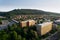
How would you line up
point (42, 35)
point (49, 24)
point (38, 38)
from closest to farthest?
point (38, 38), point (42, 35), point (49, 24)

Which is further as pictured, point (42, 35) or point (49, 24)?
point (49, 24)

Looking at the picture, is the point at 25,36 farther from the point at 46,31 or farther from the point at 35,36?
the point at 46,31

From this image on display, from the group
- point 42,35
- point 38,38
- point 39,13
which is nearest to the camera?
point 38,38

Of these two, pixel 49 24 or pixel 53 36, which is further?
pixel 49 24

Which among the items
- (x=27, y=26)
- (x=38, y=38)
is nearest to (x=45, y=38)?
(x=38, y=38)

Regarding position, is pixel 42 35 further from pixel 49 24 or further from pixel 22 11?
pixel 22 11

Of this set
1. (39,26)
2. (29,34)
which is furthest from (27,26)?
(29,34)

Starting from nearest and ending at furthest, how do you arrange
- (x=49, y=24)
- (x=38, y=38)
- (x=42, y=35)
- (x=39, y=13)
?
1. (x=38, y=38)
2. (x=42, y=35)
3. (x=49, y=24)
4. (x=39, y=13)

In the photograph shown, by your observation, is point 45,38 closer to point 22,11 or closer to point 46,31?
point 46,31
